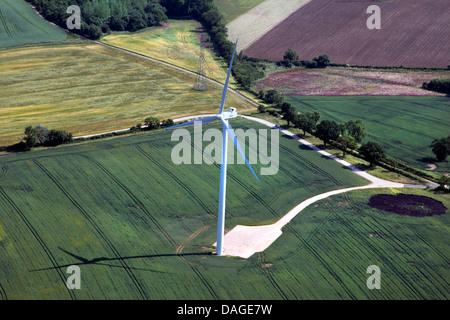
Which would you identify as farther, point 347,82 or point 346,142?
point 347,82

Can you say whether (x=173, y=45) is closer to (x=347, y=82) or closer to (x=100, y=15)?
(x=100, y=15)

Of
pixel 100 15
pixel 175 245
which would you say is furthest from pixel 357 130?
pixel 100 15

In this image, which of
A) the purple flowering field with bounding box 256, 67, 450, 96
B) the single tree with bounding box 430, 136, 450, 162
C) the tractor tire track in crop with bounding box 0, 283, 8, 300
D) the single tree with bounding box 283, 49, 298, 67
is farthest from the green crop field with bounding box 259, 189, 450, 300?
the single tree with bounding box 283, 49, 298, 67

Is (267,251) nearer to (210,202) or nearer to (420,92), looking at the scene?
(210,202)

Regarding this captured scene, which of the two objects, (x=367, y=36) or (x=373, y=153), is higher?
(x=367, y=36)

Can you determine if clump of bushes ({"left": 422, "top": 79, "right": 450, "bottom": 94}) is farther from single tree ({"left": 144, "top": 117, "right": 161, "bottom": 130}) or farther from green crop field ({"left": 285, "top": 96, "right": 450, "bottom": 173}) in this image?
single tree ({"left": 144, "top": 117, "right": 161, "bottom": 130})

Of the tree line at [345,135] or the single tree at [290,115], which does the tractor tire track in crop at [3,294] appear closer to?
the tree line at [345,135]

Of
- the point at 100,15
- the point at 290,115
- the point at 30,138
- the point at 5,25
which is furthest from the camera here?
the point at 100,15
